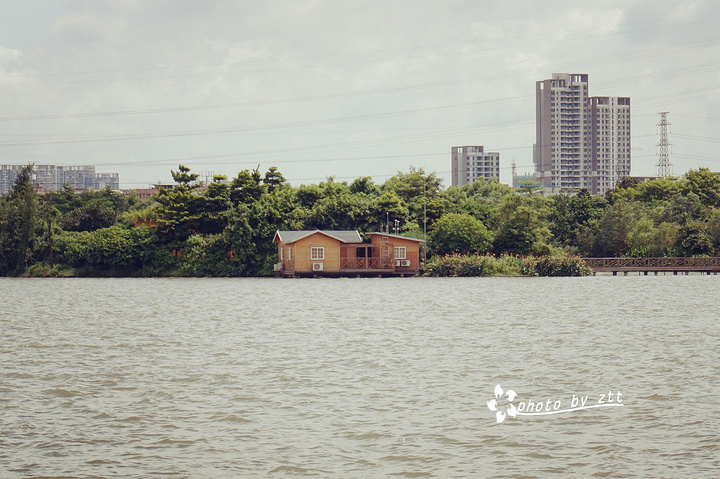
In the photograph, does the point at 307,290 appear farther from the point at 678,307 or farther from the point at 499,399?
the point at 499,399

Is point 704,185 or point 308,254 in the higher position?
point 704,185

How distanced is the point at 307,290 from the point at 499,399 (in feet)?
110

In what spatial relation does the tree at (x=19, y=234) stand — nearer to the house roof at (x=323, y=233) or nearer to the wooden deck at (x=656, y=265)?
the house roof at (x=323, y=233)

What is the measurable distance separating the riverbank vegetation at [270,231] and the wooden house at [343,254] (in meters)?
1.98

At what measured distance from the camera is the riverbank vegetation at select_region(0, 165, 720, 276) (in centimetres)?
6191

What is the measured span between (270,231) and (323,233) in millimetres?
Result: 4830

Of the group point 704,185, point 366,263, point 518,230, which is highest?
point 704,185

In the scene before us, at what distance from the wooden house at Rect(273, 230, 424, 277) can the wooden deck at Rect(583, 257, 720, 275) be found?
14917mm

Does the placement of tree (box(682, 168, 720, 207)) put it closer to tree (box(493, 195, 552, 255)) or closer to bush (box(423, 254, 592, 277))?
tree (box(493, 195, 552, 255))

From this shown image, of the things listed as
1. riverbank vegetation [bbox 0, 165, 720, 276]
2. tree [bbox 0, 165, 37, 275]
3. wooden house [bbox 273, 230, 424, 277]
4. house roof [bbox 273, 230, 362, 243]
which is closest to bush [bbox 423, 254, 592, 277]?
riverbank vegetation [bbox 0, 165, 720, 276]

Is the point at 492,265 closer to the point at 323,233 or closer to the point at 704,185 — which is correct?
the point at 323,233

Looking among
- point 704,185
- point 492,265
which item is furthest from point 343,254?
point 704,185

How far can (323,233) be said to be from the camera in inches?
2322

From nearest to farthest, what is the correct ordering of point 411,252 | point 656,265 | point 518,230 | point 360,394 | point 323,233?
point 360,394 < point 323,233 < point 411,252 < point 518,230 < point 656,265
